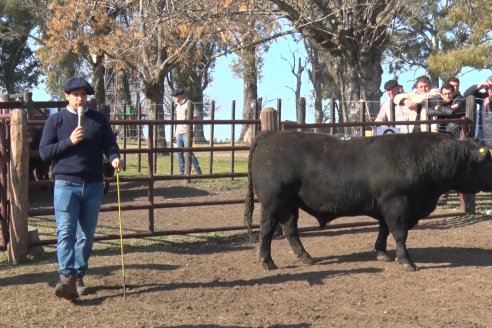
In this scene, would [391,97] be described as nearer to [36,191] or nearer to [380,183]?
[380,183]

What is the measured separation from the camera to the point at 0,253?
24.6ft

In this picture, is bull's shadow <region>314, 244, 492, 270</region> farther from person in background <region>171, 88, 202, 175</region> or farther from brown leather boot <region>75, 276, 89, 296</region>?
person in background <region>171, 88, 202, 175</region>

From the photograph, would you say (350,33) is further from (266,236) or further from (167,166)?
(266,236)

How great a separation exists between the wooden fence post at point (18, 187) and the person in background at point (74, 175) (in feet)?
5.21

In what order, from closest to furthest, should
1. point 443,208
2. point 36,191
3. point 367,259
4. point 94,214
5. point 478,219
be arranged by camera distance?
point 94,214 → point 367,259 → point 478,219 → point 443,208 → point 36,191

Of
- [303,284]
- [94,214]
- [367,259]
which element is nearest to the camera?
[94,214]

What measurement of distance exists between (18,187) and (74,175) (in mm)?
1791

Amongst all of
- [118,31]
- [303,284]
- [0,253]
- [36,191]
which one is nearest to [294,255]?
[303,284]

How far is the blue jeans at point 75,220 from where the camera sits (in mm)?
5500

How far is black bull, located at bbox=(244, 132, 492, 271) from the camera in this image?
6.59 m

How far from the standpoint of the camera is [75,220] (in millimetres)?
5574

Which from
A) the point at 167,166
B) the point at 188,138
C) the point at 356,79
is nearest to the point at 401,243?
the point at 188,138

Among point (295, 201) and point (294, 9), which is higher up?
point (294, 9)

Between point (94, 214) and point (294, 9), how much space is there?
1029cm
